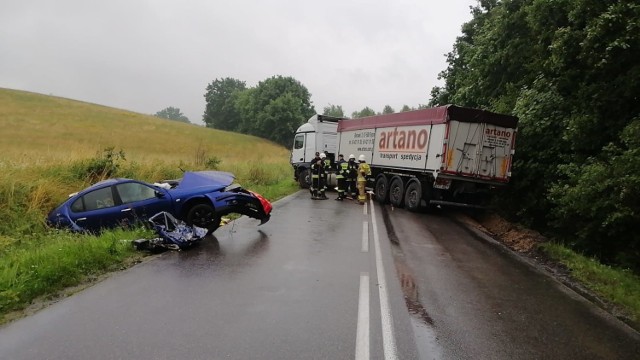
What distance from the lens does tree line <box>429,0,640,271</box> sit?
8.41m

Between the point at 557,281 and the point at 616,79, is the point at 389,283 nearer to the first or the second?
the point at 557,281

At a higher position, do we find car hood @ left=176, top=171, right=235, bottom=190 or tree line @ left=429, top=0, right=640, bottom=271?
tree line @ left=429, top=0, right=640, bottom=271

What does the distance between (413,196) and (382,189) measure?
2.36 m

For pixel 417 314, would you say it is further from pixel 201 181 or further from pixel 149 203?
pixel 149 203

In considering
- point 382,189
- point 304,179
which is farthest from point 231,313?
Result: point 304,179

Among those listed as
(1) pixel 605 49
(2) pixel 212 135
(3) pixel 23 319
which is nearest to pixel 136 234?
(3) pixel 23 319

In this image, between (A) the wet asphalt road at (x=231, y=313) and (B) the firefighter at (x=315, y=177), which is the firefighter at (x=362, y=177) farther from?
(A) the wet asphalt road at (x=231, y=313)

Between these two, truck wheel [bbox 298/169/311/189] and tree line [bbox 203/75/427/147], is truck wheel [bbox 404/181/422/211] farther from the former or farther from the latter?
tree line [bbox 203/75/427/147]

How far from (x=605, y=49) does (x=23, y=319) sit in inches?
410

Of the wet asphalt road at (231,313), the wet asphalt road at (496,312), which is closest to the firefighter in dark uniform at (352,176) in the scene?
the wet asphalt road at (496,312)

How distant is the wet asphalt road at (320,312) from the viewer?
423cm

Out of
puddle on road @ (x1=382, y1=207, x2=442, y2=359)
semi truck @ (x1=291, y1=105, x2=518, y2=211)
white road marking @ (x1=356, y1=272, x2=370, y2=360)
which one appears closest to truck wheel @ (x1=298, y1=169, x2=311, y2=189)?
semi truck @ (x1=291, y1=105, x2=518, y2=211)

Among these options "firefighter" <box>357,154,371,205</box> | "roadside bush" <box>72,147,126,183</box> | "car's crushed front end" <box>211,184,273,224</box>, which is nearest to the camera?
"car's crushed front end" <box>211,184,273,224</box>

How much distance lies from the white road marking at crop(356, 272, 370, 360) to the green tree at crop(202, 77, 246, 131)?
4000 inches
